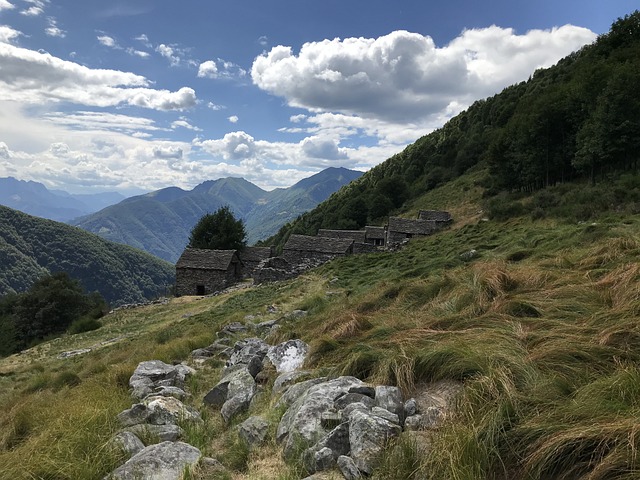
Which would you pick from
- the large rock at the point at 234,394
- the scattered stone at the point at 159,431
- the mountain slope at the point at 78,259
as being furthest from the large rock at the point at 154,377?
the mountain slope at the point at 78,259

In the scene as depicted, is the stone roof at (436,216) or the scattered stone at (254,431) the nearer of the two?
the scattered stone at (254,431)

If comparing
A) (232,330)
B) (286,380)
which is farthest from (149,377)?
(232,330)

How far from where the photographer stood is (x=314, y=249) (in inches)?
1795

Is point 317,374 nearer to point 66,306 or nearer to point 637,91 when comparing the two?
point 637,91

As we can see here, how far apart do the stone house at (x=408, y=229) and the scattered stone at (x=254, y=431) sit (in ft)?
127

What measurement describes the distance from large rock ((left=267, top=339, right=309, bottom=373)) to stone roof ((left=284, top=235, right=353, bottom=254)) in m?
36.5

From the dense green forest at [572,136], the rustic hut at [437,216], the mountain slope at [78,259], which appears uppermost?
the dense green forest at [572,136]

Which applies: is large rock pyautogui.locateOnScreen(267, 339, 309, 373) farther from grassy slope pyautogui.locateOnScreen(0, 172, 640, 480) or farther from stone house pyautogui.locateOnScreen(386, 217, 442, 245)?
stone house pyautogui.locateOnScreen(386, 217, 442, 245)

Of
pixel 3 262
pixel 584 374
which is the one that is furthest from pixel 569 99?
pixel 3 262

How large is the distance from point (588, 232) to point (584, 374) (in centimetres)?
1125

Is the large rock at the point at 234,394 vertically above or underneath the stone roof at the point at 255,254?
above

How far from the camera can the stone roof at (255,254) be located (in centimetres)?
4975

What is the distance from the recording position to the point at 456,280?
9.48 meters

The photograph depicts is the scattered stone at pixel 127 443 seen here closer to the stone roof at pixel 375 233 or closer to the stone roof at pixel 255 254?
the stone roof at pixel 255 254
